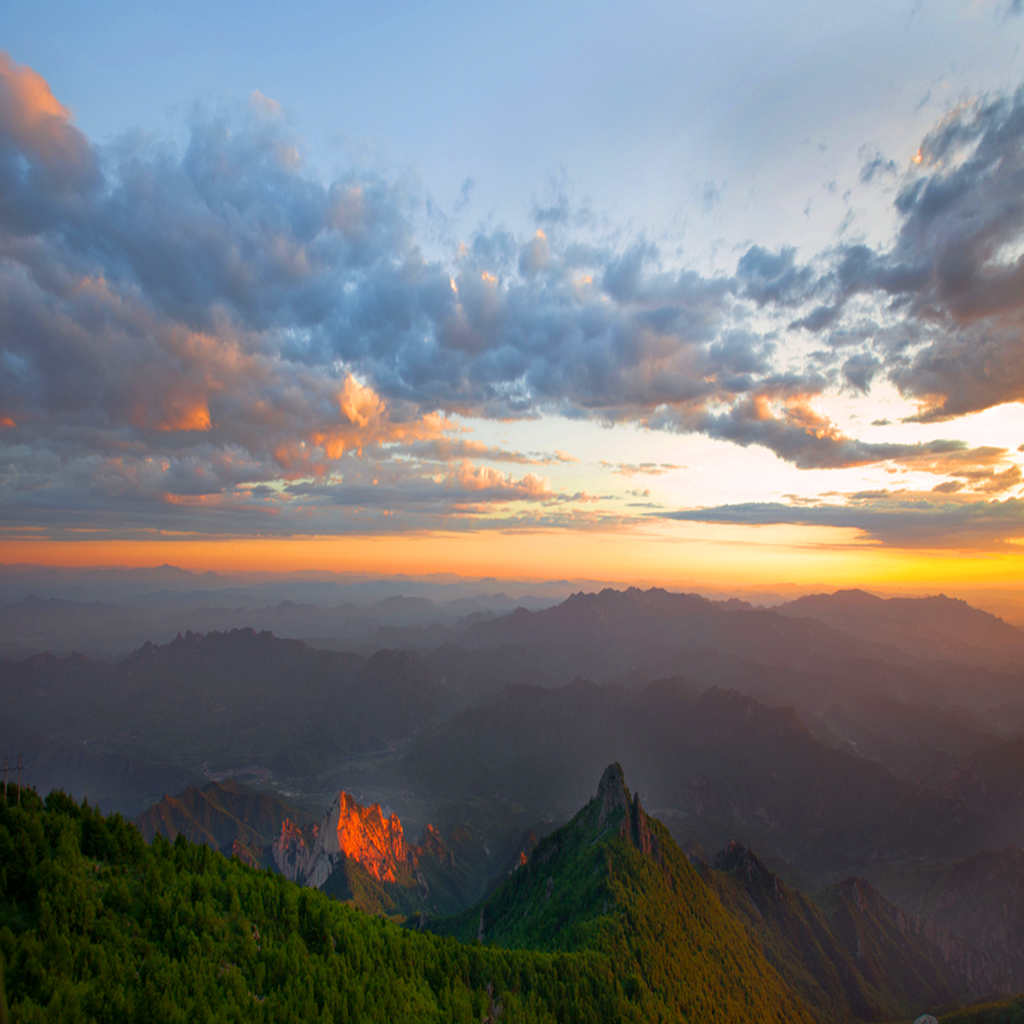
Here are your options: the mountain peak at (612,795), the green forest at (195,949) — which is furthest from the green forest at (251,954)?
the mountain peak at (612,795)

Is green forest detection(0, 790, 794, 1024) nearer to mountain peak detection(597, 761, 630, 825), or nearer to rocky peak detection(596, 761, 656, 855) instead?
rocky peak detection(596, 761, 656, 855)

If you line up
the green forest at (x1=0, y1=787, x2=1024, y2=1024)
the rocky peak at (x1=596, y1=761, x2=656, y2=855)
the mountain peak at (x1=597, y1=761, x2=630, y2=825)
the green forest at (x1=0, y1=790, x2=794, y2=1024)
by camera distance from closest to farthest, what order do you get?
1. the green forest at (x1=0, y1=790, x2=794, y2=1024)
2. the green forest at (x1=0, y1=787, x2=1024, y2=1024)
3. the rocky peak at (x1=596, y1=761, x2=656, y2=855)
4. the mountain peak at (x1=597, y1=761, x2=630, y2=825)

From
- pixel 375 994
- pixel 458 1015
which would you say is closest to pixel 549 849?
pixel 458 1015

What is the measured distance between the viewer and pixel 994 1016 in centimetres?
11375

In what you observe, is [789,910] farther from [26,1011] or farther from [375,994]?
[26,1011]

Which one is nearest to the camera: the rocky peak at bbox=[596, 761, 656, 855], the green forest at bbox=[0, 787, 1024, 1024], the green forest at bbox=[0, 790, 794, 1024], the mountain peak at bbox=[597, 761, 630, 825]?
the green forest at bbox=[0, 790, 794, 1024]

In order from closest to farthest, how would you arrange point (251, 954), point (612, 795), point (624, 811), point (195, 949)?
point (195, 949)
point (251, 954)
point (624, 811)
point (612, 795)

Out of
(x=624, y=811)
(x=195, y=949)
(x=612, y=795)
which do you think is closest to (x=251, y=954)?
(x=195, y=949)

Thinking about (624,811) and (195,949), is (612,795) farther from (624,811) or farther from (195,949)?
(195,949)

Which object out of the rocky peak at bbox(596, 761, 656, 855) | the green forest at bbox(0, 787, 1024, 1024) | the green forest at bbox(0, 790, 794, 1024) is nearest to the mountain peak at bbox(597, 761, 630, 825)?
the rocky peak at bbox(596, 761, 656, 855)

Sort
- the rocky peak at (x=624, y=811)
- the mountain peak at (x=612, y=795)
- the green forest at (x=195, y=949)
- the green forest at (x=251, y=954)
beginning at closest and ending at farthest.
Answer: the green forest at (x=195, y=949), the green forest at (x=251, y=954), the rocky peak at (x=624, y=811), the mountain peak at (x=612, y=795)

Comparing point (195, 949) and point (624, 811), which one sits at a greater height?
point (195, 949)

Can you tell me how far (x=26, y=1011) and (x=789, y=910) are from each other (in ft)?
789

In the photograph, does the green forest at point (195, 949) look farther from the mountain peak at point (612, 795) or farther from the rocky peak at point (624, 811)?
the mountain peak at point (612, 795)
